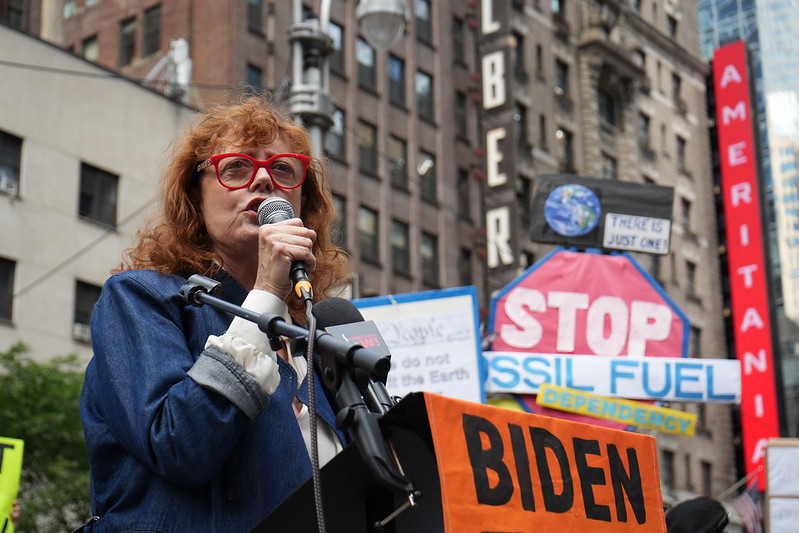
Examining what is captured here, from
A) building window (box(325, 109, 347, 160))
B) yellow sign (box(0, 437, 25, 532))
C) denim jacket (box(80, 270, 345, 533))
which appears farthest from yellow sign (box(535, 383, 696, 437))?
building window (box(325, 109, 347, 160))

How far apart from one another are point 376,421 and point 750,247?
4104cm

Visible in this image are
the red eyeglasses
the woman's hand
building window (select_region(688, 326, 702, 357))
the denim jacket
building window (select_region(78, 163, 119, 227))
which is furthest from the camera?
building window (select_region(688, 326, 702, 357))

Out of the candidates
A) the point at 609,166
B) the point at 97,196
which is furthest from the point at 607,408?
the point at 609,166

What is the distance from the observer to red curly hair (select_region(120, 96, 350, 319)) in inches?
148

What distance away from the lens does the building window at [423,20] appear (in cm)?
4550

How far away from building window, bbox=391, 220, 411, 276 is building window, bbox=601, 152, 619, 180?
13797 mm

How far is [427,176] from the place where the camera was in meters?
44.5

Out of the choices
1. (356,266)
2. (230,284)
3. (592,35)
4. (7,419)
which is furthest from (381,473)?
(592,35)

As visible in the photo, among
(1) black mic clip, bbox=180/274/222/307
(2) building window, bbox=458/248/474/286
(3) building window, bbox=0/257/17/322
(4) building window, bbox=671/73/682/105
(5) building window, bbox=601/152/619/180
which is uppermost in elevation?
(4) building window, bbox=671/73/682/105

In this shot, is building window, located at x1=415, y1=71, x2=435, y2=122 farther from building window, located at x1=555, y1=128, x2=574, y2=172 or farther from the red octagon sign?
the red octagon sign

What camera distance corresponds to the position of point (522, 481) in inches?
113

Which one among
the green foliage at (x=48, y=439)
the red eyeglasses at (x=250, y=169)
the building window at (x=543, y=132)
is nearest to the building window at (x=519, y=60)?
the building window at (x=543, y=132)

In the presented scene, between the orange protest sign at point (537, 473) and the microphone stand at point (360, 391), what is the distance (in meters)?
0.11

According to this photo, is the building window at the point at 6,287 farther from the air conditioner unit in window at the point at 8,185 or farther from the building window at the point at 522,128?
the building window at the point at 522,128
